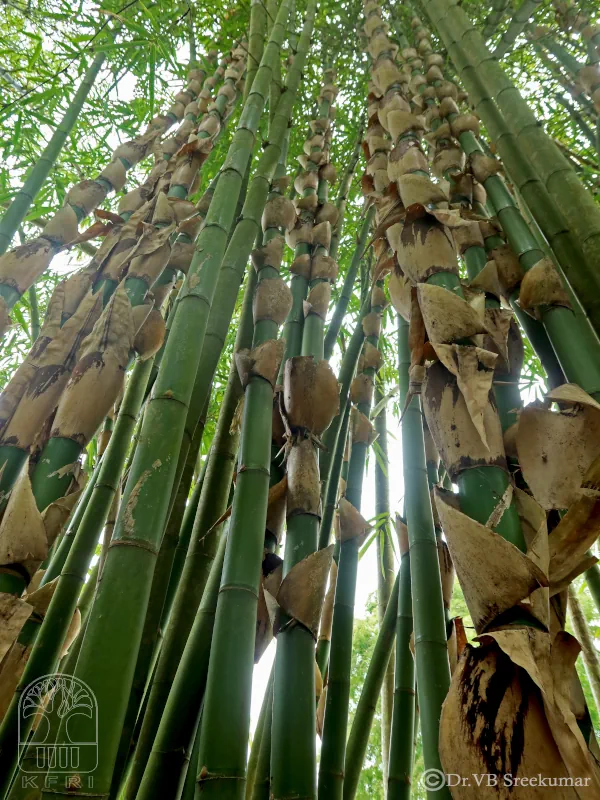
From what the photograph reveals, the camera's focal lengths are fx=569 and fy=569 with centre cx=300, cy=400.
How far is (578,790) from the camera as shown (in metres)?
0.30

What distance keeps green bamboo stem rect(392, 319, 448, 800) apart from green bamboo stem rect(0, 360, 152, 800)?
0.42m

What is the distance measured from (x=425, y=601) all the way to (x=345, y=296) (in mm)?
776

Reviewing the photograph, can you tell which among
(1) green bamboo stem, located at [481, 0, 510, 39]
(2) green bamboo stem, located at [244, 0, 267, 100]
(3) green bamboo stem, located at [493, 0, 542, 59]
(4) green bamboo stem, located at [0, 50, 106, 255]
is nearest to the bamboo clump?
(4) green bamboo stem, located at [0, 50, 106, 255]

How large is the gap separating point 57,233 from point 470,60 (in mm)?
728

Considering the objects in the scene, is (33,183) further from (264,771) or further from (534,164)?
(264,771)

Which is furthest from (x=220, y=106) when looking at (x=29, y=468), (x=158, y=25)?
(x=29, y=468)

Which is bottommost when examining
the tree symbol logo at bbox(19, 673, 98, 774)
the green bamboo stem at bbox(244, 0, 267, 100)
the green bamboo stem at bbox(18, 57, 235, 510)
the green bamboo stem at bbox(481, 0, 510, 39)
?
the tree symbol logo at bbox(19, 673, 98, 774)

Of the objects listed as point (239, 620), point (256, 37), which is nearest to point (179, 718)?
point (239, 620)

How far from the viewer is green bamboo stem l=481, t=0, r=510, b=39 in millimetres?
1522

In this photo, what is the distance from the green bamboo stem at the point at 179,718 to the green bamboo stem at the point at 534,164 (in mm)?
544

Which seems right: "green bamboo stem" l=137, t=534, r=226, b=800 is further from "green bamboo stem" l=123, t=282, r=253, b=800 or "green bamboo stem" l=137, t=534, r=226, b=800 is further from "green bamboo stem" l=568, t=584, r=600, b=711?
"green bamboo stem" l=568, t=584, r=600, b=711

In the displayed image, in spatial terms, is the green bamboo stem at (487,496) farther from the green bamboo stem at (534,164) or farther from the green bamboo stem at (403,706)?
the green bamboo stem at (403,706)

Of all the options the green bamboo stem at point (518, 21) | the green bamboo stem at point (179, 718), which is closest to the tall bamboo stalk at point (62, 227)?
the green bamboo stem at point (179, 718)

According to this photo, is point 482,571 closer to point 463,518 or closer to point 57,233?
point 463,518
